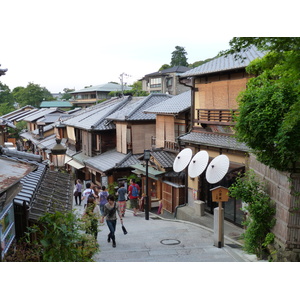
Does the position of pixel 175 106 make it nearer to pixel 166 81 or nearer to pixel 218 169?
pixel 218 169

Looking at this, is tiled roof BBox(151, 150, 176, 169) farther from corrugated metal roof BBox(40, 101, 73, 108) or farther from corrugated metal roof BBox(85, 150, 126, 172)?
corrugated metal roof BBox(40, 101, 73, 108)

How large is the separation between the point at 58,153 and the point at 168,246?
14.8 ft

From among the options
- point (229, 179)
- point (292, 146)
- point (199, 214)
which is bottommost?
point (199, 214)

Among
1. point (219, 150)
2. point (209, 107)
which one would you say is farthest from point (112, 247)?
point (209, 107)

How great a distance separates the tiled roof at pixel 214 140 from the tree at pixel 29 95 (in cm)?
4106

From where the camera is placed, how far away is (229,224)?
12.6 metres

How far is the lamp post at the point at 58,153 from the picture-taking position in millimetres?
10641

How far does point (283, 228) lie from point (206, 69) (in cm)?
839

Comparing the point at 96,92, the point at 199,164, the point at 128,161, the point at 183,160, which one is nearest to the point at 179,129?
the point at 183,160

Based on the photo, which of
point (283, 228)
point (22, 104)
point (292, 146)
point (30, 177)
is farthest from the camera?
point (22, 104)

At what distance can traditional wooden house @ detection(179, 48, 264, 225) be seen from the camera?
1229 centimetres

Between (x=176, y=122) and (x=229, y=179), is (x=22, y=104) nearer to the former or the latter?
(x=176, y=122)

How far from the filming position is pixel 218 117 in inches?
538

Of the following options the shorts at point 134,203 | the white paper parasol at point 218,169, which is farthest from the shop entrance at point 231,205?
the shorts at point 134,203
